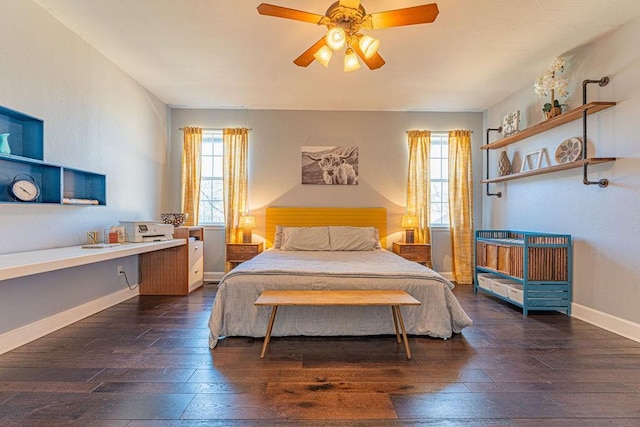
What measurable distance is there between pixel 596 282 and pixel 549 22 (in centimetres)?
236

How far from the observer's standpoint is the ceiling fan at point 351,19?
196 centimetres

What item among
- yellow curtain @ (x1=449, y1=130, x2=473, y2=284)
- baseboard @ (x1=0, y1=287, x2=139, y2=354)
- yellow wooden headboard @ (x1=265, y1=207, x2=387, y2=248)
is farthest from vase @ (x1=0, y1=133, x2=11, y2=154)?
yellow curtain @ (x1=449, y1=130, x2=473, y2=284)

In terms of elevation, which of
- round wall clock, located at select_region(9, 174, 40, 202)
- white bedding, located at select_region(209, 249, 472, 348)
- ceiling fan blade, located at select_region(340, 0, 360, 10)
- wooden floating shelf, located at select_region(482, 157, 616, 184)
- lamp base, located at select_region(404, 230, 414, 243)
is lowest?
white bedding, located at select_region(209, 249, 472, 348)

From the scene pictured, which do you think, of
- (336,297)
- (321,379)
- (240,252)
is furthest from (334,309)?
(240,252)

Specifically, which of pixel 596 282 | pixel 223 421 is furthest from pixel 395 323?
pixel 596 282

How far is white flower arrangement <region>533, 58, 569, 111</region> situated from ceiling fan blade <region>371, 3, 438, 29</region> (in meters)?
1.96

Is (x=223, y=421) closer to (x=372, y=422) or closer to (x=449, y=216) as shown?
(x=372, y=422)

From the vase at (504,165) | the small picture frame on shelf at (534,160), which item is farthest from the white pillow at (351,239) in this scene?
the small picture frame on shelf at (534,160)

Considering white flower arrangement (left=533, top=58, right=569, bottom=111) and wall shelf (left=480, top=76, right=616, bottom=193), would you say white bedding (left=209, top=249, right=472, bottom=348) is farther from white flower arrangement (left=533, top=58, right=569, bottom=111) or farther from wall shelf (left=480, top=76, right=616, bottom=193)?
white flower arrangement (left=533, top=58, right=569, bottom=111)

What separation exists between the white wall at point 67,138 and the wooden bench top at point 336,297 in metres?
1.88

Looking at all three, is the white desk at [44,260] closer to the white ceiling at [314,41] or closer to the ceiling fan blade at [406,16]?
the white ceiling at [314,41]

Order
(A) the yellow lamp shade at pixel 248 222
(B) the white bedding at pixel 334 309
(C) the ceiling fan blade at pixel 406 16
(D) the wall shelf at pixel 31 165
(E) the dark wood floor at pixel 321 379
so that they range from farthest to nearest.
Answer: (A) the yellow lamp shade at pixel 248 222 < (B) the white bedding at pixel 334 309 < (D) the wall shelf at pixel 31 165 < (C) the ceiling fan blade at pixel 406 16 < (E) the dark wood floor at pixel 321 379

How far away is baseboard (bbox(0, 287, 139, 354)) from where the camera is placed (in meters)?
2.23

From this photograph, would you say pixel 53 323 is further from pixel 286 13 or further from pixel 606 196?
pixel 606 196
